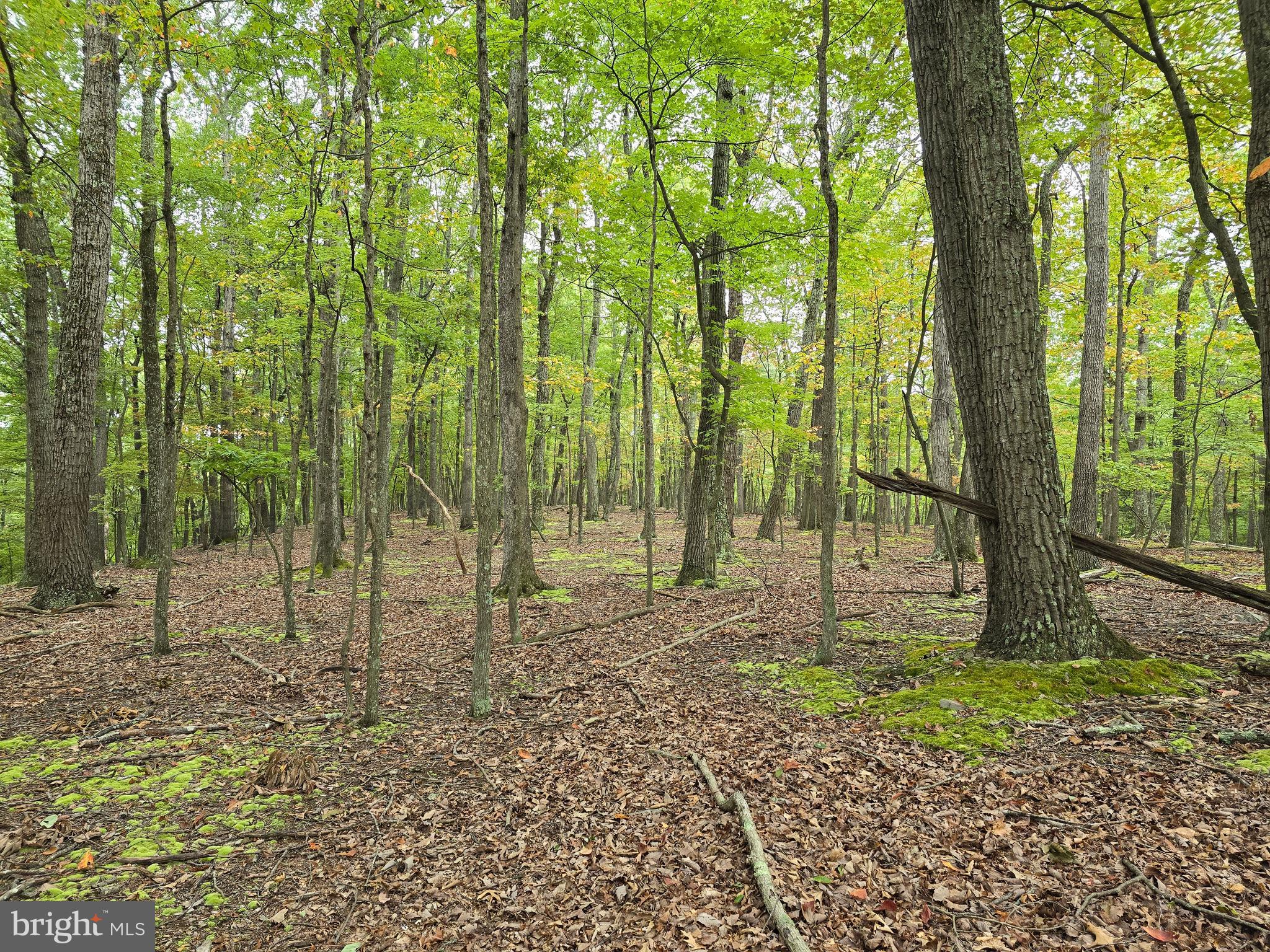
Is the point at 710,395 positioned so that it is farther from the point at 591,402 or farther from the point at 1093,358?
the point at 591,402

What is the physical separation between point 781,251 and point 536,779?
8.35 meters

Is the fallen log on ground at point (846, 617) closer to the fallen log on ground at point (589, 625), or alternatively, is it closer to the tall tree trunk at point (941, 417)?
the fallen log on ground at point (589, 625)

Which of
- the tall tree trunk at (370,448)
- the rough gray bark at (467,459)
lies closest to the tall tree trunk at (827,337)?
the tall tree trunk at (370,448)

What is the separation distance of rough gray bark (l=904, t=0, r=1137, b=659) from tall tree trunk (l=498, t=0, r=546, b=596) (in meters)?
3.91

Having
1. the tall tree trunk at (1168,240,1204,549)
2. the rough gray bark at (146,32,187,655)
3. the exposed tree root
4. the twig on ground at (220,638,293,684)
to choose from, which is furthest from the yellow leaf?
the tall tree trunk at (1168,240,1204,549)

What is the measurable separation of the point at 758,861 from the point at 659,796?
1.05 m

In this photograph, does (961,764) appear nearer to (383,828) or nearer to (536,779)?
(536,779)

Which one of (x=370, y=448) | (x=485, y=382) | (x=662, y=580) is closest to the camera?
(x=485, y=382)

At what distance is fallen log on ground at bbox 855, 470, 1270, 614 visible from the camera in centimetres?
450

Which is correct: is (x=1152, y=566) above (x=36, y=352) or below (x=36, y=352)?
below

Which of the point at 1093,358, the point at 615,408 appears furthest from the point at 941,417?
the point at 615,408

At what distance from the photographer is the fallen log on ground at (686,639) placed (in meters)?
6.68

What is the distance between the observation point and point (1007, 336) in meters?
4.69

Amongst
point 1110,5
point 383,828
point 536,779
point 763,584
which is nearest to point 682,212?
point 1110,5
